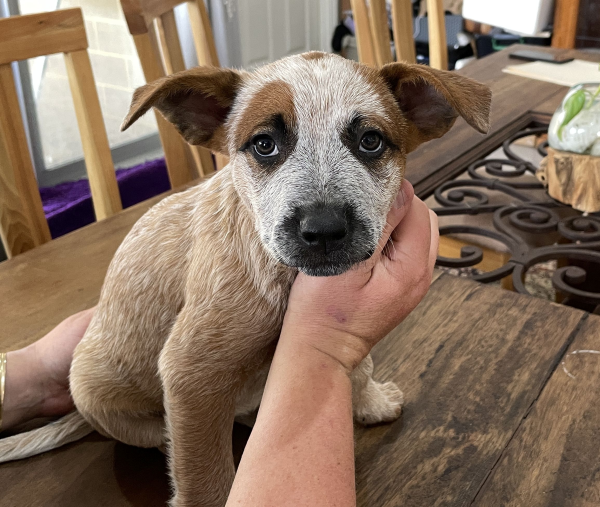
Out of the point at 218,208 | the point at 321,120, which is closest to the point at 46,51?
the point at 218,208

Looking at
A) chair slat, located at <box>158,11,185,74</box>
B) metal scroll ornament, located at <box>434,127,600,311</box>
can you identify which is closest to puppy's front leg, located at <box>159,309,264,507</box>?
metal scroll ornament, located at <box>434,127,600,311</box>

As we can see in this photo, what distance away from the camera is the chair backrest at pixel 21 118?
5.34 feet

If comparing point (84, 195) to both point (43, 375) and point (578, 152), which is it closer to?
point (43, 375)

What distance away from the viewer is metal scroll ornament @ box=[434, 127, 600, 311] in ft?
4.47

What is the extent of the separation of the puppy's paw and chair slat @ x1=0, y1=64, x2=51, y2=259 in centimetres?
114

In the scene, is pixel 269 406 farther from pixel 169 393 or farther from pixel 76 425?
pixel 76 425

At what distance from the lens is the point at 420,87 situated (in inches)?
40.8

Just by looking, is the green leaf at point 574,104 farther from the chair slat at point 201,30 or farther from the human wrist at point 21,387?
the human wrist at point 21,387

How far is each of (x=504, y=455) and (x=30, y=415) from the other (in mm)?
Answer: 914

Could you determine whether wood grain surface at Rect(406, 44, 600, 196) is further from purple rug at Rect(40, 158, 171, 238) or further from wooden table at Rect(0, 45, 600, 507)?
purple rug at Rect(40, 158, 171, 238)

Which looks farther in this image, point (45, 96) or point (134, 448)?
point (45, 96)

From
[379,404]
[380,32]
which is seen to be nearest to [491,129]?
[380,32]

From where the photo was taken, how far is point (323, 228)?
85 centimetres

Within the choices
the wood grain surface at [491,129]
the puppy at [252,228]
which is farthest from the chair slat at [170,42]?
the puppy at [252,228]
